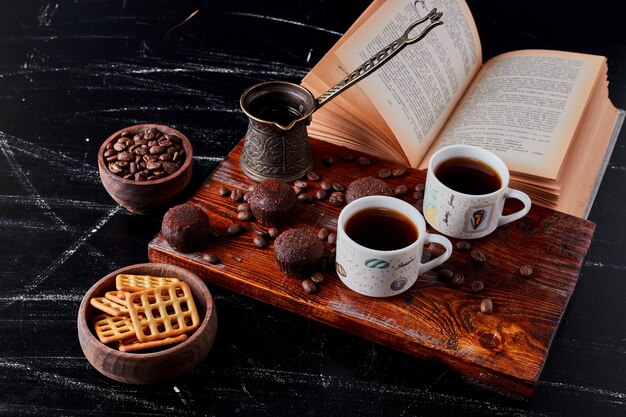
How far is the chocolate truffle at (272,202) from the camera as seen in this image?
197cm

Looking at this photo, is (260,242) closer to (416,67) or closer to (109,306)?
(109,306)

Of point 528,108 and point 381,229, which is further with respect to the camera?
point 528,108

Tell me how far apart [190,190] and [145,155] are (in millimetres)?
172

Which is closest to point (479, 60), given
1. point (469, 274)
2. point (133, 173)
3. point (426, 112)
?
point (426, 112)

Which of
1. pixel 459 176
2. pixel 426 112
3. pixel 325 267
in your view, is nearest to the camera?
pixel 325 267

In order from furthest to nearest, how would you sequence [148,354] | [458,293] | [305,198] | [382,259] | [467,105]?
[467,105]
[305,198]
[458,293]
[382,259]
[148,354]

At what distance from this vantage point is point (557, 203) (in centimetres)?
209

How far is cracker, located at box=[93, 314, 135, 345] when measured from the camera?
1.68 m

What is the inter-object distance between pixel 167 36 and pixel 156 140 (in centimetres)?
72

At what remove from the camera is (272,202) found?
1.97 metres

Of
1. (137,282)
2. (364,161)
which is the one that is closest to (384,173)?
(364,161)

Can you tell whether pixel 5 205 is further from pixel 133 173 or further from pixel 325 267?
pixel 325 267

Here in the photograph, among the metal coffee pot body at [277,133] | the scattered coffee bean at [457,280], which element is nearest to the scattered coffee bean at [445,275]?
the scattered coffee bean at [457,280]

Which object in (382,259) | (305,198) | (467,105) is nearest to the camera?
(382,259)
